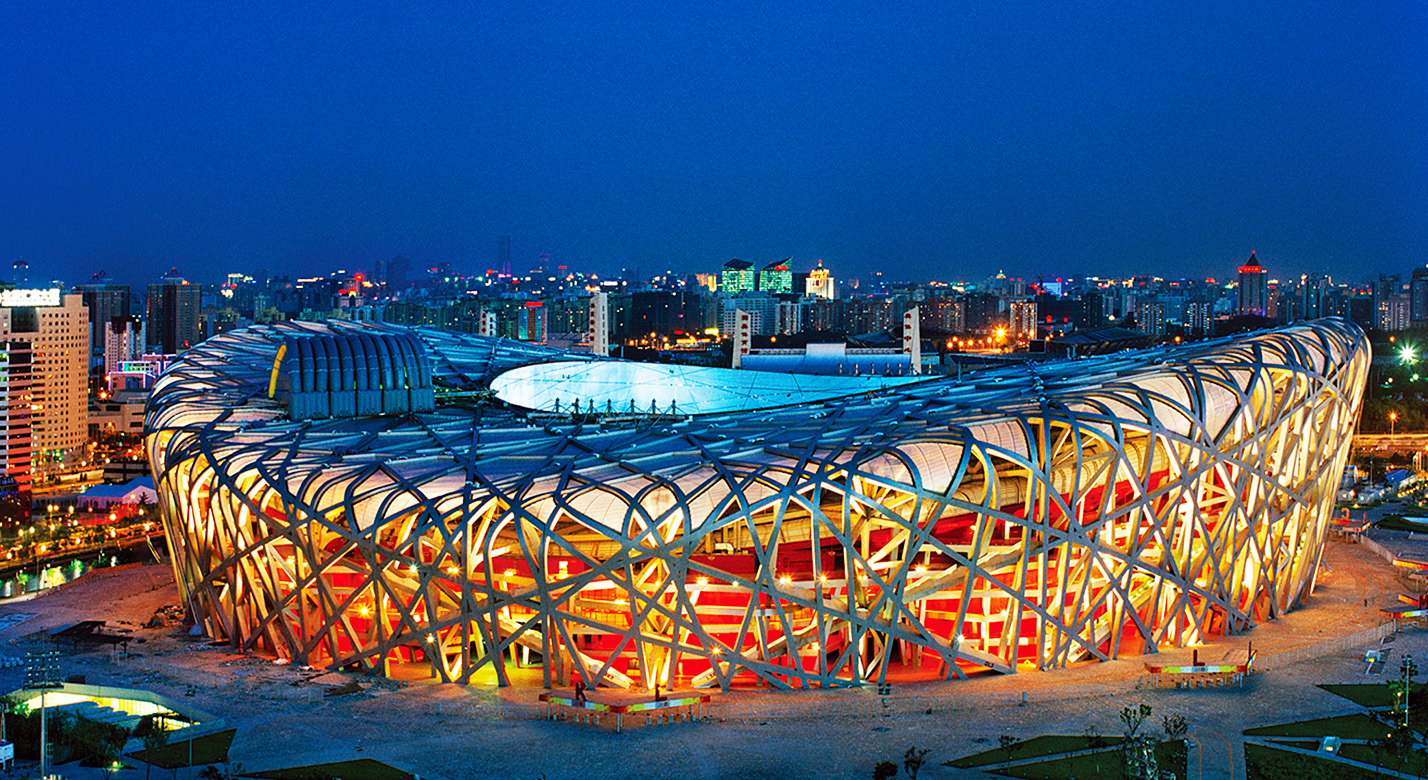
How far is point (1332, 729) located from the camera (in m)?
40.7

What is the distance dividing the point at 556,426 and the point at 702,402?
10.8m

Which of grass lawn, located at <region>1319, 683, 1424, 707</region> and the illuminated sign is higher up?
the illuminated sign

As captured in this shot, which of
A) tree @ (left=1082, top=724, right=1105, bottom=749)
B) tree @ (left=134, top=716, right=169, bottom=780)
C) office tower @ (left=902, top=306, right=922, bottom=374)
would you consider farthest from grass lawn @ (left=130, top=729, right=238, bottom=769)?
office tower @ (left=902, top=306, right=922, bottom=374)

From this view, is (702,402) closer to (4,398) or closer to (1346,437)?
(1346,437)

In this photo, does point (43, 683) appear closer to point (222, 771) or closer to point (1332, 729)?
point (222, 771)

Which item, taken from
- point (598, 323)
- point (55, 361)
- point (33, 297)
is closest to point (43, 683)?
point (598, 323)

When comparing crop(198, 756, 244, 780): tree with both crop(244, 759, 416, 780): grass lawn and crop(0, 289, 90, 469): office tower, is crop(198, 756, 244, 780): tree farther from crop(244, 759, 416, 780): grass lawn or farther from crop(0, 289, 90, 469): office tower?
crop(0, 289, 90, 469): office tower

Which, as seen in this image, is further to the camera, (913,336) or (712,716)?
(913,336)

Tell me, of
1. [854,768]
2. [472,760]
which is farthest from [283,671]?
[854,768]

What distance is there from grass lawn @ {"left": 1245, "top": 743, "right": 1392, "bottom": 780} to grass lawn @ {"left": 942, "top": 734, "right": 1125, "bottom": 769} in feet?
11.3

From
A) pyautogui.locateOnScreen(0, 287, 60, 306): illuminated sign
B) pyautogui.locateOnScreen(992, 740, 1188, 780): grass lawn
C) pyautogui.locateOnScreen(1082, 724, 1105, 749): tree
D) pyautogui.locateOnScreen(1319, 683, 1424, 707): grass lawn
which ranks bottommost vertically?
pyautogui.locateOnScreen(1319, 683, 1424, 707): grass lawn

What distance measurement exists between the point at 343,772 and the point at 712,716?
1032 cm

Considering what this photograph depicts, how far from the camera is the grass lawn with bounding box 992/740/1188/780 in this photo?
36.2 meters

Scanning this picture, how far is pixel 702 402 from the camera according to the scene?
6075cm
